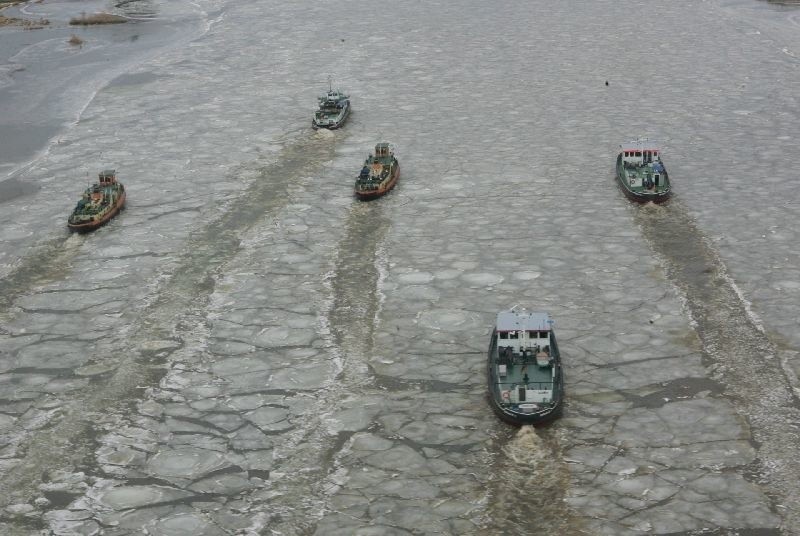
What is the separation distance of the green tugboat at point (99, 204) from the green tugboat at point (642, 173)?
12.0m

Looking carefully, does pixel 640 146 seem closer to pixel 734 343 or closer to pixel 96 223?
pixel 734 343

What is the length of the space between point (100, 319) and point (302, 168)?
346 inches

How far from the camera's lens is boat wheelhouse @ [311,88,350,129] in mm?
28523

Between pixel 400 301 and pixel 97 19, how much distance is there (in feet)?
109

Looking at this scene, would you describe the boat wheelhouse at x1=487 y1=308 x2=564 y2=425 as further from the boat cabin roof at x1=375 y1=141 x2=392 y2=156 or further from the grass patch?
the grass patch

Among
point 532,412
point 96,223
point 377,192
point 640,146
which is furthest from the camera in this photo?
point 640,146

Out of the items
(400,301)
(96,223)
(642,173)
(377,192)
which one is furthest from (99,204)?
(642,173)

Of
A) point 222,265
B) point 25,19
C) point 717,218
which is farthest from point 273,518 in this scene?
point 25,19

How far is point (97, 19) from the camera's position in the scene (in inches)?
1807

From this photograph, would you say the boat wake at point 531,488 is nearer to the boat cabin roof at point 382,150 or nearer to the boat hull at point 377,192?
the boat hull at point 377,192

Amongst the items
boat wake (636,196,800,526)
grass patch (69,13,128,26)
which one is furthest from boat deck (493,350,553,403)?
grass patch (69,13,128,26)

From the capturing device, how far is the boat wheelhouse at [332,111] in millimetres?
28523

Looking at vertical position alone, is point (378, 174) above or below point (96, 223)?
above

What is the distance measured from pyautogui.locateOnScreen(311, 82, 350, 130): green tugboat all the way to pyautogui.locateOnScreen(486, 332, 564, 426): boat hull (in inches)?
585
